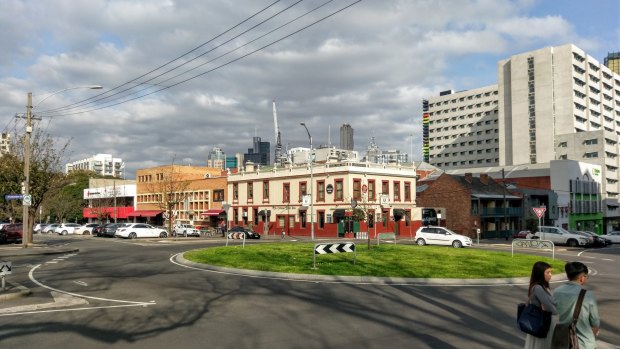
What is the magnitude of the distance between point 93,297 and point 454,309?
9.32 meters

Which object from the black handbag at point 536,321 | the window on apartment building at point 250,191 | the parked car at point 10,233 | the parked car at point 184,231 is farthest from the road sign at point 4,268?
the window on apartment building at point 250,191

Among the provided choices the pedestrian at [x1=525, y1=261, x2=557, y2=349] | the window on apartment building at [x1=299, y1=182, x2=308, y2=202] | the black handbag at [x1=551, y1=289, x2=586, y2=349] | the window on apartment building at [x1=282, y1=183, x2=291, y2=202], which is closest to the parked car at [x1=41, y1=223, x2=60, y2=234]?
the window on apartment building at [x1=282, y1=183, x2=291, y2=202]

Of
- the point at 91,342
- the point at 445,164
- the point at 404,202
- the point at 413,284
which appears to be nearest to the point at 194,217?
the point at 404,202

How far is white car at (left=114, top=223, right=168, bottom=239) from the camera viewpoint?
48750mm

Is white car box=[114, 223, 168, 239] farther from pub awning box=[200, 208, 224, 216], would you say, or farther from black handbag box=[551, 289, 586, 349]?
black handbag box=[551, 289, 586, 349]

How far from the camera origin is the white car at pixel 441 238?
38094 millimetres

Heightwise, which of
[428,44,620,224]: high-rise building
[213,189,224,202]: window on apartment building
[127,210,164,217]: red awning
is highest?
[428,44,620,224]: high-rise building

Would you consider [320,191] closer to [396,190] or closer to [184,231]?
[396,190]

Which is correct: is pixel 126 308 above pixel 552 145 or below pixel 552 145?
below

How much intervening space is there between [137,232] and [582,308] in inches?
1878

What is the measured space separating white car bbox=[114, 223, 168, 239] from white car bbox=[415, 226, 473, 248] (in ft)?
85.3

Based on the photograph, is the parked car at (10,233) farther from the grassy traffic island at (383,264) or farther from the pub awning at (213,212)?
the pub awning at (213,212)

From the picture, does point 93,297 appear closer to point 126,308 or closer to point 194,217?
point 126,308

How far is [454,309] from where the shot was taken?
39.3 feet
